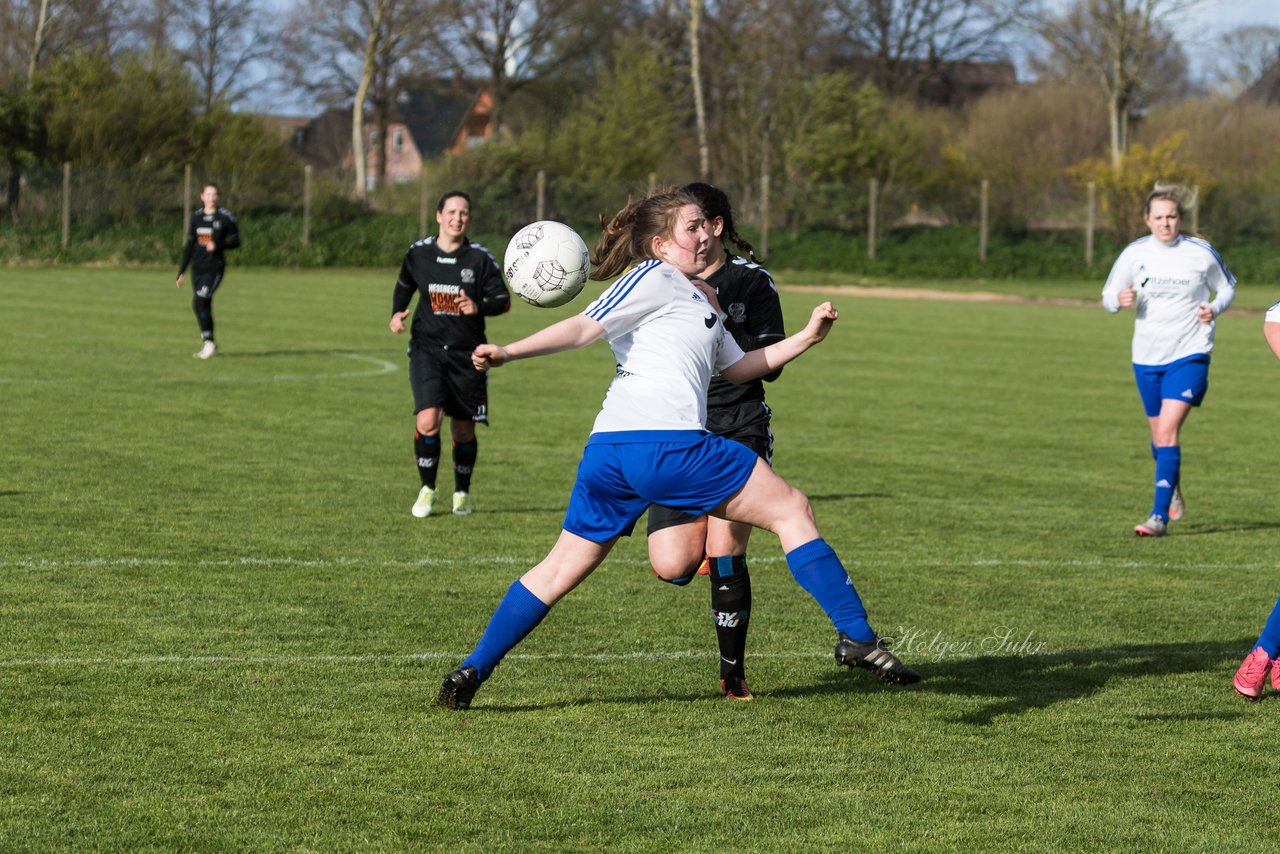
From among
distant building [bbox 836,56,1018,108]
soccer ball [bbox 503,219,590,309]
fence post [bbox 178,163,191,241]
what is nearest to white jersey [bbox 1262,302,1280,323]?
soccer ball [bbox 503,219,590,309]

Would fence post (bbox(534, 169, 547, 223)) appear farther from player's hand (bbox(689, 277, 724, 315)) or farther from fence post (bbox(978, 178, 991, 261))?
player's hand (bbox(689, 277, 724, 315))

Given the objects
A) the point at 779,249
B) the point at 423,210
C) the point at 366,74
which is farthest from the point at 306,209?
the point at 366,74

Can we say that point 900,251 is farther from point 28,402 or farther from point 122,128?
point 28,402

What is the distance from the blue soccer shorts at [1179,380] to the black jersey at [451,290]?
403 cm

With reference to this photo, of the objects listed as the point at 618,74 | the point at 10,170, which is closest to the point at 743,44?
the point at 618,74

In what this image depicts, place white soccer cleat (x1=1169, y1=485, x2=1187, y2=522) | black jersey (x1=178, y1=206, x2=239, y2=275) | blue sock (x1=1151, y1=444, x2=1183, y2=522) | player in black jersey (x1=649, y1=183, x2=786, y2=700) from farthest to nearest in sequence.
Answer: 1. black jersey (x1=178, y1=206, x2=239, y2=275)
2. white soccer cleat (x1=1169, y1=485, x2=1187, y2=522)
3. blue sock (x1=1151, y1=444, x2=1183, y2=522)
4. player in black jersey (x1=649, y1=183, x2=786, y2=700)

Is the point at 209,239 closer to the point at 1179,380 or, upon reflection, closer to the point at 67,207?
the point at 1179,380

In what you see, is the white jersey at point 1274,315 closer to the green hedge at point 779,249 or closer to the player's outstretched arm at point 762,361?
the player's outstretched arm at point 762,361

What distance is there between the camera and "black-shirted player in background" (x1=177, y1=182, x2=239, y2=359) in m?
20.2

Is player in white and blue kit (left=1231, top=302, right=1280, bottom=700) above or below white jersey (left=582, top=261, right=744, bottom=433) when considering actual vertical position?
below

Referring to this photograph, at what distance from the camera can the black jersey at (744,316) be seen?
21.1ft

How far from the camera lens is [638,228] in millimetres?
5801

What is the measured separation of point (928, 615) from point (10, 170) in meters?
42.0

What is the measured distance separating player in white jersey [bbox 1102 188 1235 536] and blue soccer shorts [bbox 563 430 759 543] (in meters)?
5.74
